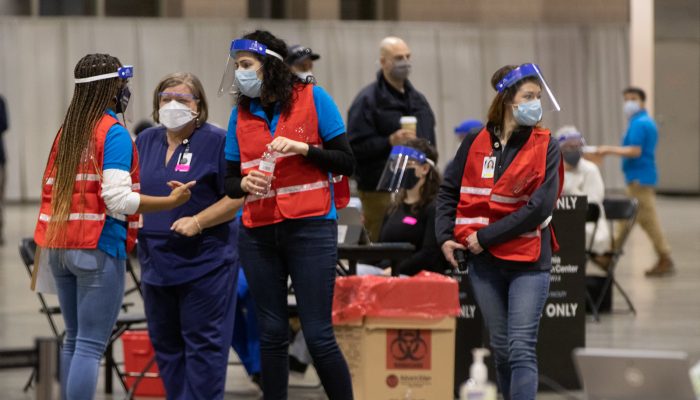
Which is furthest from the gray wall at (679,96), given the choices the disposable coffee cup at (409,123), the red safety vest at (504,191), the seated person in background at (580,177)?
the red safety vest at (504,191)

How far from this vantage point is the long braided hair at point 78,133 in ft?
15.7

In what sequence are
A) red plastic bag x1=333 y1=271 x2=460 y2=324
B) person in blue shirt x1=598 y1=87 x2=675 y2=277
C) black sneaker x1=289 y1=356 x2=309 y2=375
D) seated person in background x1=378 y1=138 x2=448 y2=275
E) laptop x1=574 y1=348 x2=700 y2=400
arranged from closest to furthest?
1. laptop x1=574 y1=348 x2=700 y2=400
2. red plastic bag x1=333 y1=271 x2=460 y2=324
3. seated person in background x1=378 y1=138 x2=448 y2=275
4. black sneaker x1=289 y1=356 x2=309 y2=375
5. person in blue shirt x1=598 y1=87 x2=675 y2=277

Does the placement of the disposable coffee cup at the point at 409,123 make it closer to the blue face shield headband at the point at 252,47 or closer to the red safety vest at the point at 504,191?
the red safety vest at the point at 504,191

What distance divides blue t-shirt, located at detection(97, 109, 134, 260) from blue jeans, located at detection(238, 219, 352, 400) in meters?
0.48

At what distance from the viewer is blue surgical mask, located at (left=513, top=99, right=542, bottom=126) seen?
485 centimetres

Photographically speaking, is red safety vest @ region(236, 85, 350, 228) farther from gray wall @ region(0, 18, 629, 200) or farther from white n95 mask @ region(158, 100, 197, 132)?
gray wall @ region(0, 18, 629, 200)

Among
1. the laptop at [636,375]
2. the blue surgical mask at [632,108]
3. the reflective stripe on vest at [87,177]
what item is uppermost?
the blue surgical mask at [632,108]

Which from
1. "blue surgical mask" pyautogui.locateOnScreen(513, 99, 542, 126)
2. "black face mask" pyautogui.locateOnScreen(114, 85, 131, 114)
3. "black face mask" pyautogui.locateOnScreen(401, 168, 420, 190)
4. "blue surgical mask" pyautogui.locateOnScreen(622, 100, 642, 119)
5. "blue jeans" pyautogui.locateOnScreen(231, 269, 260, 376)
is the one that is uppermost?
"blue surgical mask" pyautogui.locateOnScreen(622, 100, 642, 119)

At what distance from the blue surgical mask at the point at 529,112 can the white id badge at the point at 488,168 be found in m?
0.19

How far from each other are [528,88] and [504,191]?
1.37 feet

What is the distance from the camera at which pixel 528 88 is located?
192 inches

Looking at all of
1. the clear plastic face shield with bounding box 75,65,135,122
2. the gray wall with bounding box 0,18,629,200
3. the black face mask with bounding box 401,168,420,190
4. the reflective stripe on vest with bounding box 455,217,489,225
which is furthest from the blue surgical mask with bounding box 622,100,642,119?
the gray wall with bounding box 0,18,629,200

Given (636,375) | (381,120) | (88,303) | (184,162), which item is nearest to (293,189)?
(184,162)

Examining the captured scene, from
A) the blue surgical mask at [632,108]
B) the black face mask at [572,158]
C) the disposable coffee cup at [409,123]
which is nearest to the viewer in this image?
the disposable coffee cup at [409,123]
